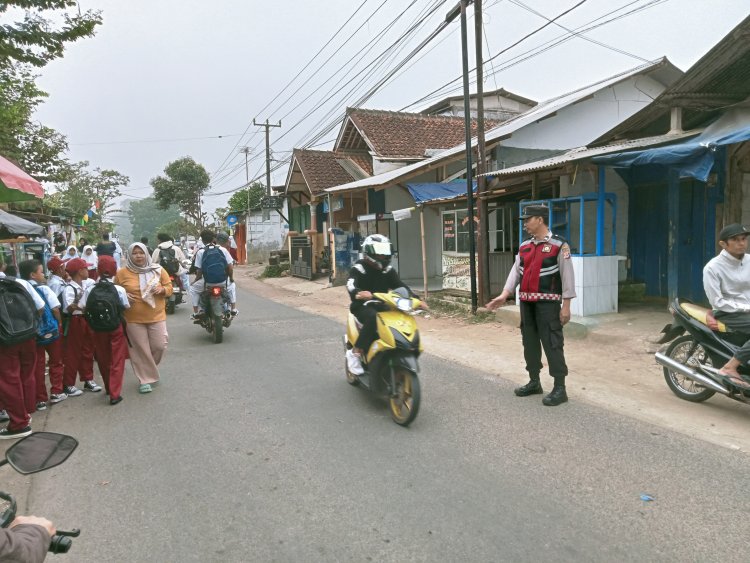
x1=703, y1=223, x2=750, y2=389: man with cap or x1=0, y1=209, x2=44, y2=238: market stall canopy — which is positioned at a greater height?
x1=0, y1=209, x2=44, y2=238: market stall canopy

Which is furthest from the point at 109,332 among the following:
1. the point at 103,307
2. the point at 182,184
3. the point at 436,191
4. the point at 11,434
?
the point at 182,184

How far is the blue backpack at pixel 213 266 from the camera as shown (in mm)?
8312

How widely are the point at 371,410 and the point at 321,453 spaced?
1049 millimetres

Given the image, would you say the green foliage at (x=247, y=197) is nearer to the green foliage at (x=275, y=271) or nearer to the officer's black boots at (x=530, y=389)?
the green foliage at (x=275, y=271)

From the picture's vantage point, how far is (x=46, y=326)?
16.3 ft

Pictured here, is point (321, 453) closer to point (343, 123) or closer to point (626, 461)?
point (626, 461)

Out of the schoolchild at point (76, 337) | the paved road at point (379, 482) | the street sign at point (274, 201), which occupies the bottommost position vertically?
the paved road at point (379, 482)

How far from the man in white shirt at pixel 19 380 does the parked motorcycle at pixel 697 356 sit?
578cm

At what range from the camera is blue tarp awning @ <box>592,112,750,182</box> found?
605cm

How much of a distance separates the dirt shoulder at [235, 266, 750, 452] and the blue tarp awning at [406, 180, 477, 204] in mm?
3059

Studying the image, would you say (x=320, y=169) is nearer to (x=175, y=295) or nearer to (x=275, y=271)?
(x=275, y=271)

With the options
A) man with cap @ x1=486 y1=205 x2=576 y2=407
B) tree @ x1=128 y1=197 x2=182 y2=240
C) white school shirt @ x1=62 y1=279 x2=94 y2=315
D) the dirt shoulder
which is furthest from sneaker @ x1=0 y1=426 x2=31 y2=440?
tree @ x1=128 y1=197 x2=182 y2=240

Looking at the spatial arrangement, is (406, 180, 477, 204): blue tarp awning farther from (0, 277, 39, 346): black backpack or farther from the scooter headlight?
(0, 277, 39, 346): black backpack

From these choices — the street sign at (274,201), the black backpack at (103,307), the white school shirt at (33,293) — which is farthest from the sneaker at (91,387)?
the street sign at (274,201)
